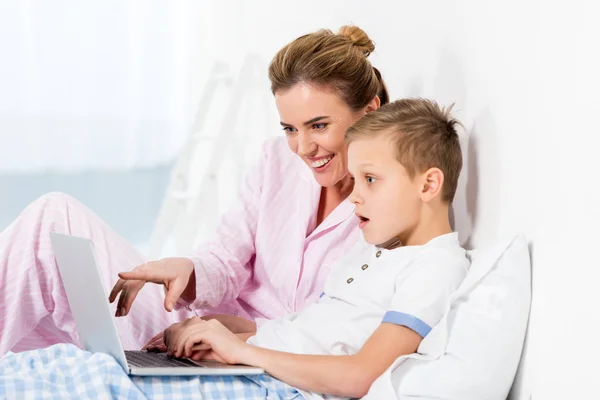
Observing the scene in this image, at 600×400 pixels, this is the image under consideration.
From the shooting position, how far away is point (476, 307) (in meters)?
1.27

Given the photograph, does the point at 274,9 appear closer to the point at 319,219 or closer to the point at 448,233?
the point at 319,219

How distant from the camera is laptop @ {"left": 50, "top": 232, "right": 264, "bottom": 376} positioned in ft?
4.26

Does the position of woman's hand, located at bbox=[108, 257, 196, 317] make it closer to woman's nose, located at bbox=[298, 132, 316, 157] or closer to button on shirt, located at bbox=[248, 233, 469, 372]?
button on shirt, located at bbox=[248, 233, 469, 372]

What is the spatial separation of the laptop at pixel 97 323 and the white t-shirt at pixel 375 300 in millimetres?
144

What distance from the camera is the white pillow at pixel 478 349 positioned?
48.8 inches

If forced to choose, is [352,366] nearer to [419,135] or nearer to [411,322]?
[411,322]

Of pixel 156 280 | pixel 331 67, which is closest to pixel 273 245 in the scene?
pixel 156 280

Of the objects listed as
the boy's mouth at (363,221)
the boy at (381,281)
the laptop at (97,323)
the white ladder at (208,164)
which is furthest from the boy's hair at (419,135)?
the white ladder at (208,164)

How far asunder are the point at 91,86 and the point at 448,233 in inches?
116

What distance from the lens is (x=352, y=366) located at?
128 cm

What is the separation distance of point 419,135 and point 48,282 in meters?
0.89

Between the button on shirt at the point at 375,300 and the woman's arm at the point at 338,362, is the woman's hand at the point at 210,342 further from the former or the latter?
the button on shirt at the point at 375,300

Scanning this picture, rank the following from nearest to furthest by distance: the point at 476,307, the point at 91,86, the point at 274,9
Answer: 1. the point at 476,307
2. the point at 274,9
3. the point at 91,86

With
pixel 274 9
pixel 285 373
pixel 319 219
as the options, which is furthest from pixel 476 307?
pixel 274 9
